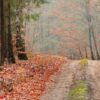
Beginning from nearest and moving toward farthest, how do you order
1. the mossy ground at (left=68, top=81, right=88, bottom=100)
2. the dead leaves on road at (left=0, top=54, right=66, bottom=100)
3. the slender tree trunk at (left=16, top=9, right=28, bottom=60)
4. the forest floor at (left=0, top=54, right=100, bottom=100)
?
the mossy ground at (left=68, top=81, right=88, bottom=100)
the forest floor at (left=0, top=54, right=100, bottom=100)
the dead leaves on road at (left=0, top=54, right=66, bottom=100)
the slender tree trunk at (left=16, top=9, right=28, bottom=60)

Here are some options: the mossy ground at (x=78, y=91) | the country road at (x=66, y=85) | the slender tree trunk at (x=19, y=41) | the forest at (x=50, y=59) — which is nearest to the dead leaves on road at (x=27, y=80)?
the forest at (x=50, y=59)

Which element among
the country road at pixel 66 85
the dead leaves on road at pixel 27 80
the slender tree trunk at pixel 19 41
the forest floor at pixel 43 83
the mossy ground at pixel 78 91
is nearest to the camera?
the mossy ground at pixel 78 91

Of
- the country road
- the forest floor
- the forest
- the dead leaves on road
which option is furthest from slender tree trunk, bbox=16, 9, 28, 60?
the country road

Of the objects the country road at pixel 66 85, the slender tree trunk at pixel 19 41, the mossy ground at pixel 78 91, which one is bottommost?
the country road at pixel 66 85

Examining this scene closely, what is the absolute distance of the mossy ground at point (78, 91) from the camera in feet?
51.7

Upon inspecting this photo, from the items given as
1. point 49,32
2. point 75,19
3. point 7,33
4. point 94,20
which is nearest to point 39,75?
point 7,33

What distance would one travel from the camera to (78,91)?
17000 mm

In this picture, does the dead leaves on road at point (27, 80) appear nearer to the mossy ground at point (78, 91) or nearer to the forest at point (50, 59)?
the forest at point (50, 59)

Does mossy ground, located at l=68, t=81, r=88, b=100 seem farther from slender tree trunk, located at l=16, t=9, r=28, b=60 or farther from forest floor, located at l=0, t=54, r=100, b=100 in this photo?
slender tree trunk, located at l=16, t=9, r=28, b=60

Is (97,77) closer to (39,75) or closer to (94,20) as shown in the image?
(39,75)

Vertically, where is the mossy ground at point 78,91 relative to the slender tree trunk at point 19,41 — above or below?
below

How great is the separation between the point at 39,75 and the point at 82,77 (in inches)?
113

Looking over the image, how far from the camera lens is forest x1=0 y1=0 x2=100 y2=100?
17.5 metres

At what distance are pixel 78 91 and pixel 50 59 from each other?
17.2 metres
